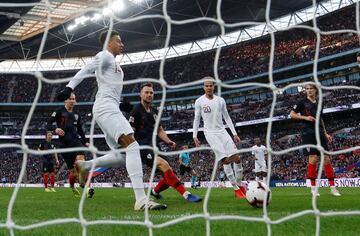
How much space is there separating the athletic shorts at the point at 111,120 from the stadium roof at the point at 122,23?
73.0 ft

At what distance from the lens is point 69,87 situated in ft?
13.9

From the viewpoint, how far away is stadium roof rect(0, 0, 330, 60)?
97.3ft

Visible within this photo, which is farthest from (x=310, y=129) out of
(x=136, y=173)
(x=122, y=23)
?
(x=122, y=23)

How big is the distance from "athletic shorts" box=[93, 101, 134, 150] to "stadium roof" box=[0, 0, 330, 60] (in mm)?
22265

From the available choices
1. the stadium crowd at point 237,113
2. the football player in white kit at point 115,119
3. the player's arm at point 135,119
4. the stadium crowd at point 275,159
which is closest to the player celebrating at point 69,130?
the player's arm at point 135,119

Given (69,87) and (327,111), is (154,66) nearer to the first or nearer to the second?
(327,111)

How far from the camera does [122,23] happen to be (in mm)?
34812

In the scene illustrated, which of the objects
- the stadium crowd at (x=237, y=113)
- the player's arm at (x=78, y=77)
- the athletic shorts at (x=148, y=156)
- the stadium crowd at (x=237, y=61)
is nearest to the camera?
the player's arm at (x=78, y=77)

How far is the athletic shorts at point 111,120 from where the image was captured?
202 inches

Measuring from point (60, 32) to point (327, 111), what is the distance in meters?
20.6

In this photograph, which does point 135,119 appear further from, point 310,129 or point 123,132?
point 310,129

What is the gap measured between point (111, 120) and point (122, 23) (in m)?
30.7

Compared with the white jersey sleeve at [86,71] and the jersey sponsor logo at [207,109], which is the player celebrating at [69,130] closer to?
the jersey sponsor logo at [207,109]

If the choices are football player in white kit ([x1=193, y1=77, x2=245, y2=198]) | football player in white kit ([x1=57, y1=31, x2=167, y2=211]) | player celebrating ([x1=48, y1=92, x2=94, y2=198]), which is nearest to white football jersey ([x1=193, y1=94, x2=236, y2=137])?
football player in white kit ([x1=193, y1=77, x2=245, y2=198])
